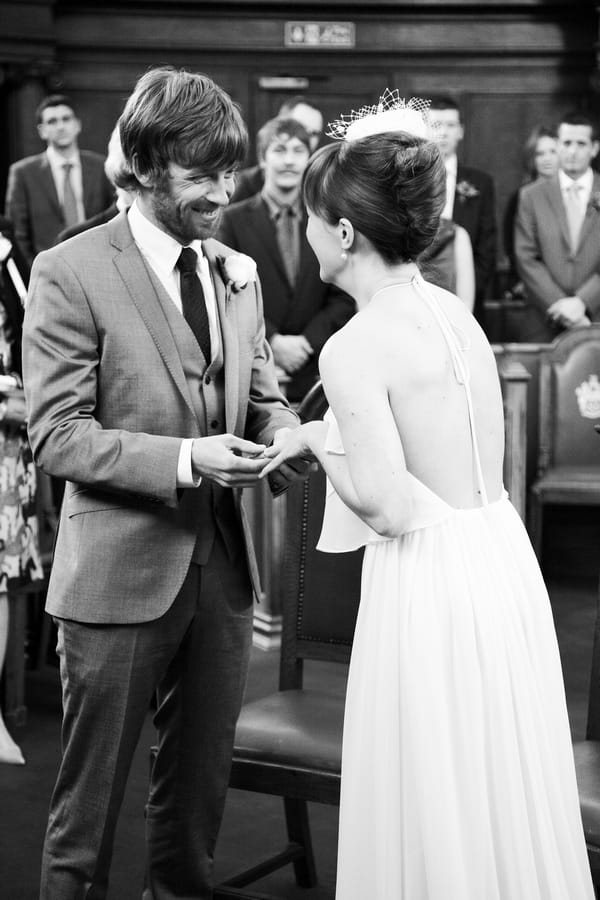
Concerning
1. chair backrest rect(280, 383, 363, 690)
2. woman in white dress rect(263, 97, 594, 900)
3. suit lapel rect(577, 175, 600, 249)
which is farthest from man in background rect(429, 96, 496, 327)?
woman in white dress rect(263, 97, 594, 900)

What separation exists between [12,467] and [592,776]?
206 cm

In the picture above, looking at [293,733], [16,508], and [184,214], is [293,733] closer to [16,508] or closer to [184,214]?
[184,214]

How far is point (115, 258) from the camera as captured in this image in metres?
2.21

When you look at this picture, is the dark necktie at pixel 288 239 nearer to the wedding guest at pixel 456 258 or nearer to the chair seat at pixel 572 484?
the wedding guest at pixel 456 258

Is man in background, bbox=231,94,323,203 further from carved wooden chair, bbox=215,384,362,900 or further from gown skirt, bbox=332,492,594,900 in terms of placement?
gown skirt, bbox=332,492,594,900

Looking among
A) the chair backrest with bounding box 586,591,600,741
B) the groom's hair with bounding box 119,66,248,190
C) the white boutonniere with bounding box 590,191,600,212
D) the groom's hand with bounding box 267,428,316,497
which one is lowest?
the chair backrest with bounding box 586,591,600,741

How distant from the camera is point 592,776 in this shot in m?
2.44

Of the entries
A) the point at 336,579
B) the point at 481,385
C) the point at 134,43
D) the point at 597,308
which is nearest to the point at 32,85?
the point at 134,43

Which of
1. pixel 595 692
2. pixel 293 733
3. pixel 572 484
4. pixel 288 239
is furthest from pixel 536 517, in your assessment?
pixel 293 733

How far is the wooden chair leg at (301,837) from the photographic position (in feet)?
9.78

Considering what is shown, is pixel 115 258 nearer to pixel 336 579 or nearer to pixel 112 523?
pixel 112 523

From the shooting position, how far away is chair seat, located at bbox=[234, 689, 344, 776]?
8.33ft

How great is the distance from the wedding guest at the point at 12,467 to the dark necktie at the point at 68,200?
11.3 feet

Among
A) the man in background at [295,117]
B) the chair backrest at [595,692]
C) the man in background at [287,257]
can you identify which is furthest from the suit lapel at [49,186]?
the chair backrest at [595,692]
